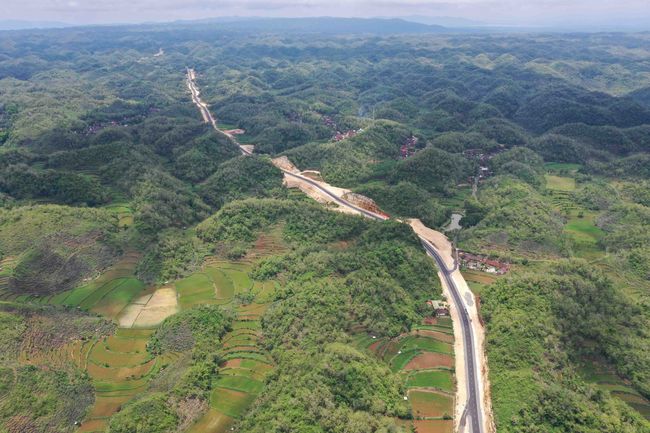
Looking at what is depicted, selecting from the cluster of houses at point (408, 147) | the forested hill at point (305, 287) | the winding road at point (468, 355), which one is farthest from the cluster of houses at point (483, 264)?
the cluster of houses at point (408, 147)

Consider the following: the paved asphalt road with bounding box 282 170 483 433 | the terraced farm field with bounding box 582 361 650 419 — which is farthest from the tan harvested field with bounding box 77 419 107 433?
the terraced farm field with bounding box 582 361 650 419

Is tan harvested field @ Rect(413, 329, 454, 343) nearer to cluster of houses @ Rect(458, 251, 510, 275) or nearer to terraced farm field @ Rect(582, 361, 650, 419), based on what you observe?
terraced farm field @ Rect(582, 361, 650, 419)

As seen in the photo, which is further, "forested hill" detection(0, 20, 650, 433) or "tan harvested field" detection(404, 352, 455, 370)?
"tan harvested field" detection(404, 352, 455, 370)

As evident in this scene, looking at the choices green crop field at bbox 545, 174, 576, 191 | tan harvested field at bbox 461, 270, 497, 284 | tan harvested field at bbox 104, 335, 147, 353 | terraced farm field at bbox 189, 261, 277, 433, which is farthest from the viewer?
green crop field at bbox 545, 174, 576, 191

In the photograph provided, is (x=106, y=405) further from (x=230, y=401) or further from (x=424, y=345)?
(x=424, y=345)

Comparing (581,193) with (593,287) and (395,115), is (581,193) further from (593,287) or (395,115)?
(395,115)
